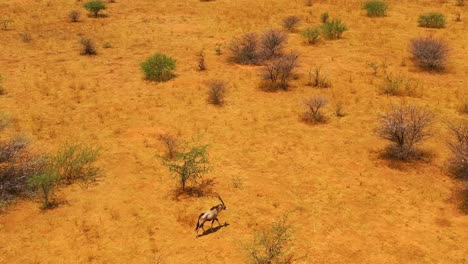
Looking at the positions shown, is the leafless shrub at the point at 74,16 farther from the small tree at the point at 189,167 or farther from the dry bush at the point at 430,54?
the dry bush at the point at 430,54

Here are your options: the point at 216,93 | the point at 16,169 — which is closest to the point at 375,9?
the point at 216,93

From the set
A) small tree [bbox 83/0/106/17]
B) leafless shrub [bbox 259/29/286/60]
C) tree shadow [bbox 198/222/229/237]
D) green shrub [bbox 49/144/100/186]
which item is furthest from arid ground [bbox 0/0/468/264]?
small tree [bbox 83/0/106/17]

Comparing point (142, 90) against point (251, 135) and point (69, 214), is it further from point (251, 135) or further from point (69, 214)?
point (69, 214)

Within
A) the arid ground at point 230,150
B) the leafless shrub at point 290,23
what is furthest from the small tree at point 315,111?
the leafless shrub at point 290,23

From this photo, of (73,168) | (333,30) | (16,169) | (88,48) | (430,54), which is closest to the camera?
(16,169)

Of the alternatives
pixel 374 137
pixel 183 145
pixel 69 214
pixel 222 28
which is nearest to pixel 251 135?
pixel 183 145

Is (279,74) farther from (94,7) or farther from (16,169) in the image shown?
(94,7)

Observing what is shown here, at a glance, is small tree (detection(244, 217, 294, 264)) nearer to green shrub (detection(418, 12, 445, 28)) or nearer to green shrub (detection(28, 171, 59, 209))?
green shrub (detection(28, 171, 59, 209))

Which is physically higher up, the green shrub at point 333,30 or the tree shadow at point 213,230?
the green shrub at point 333,30
